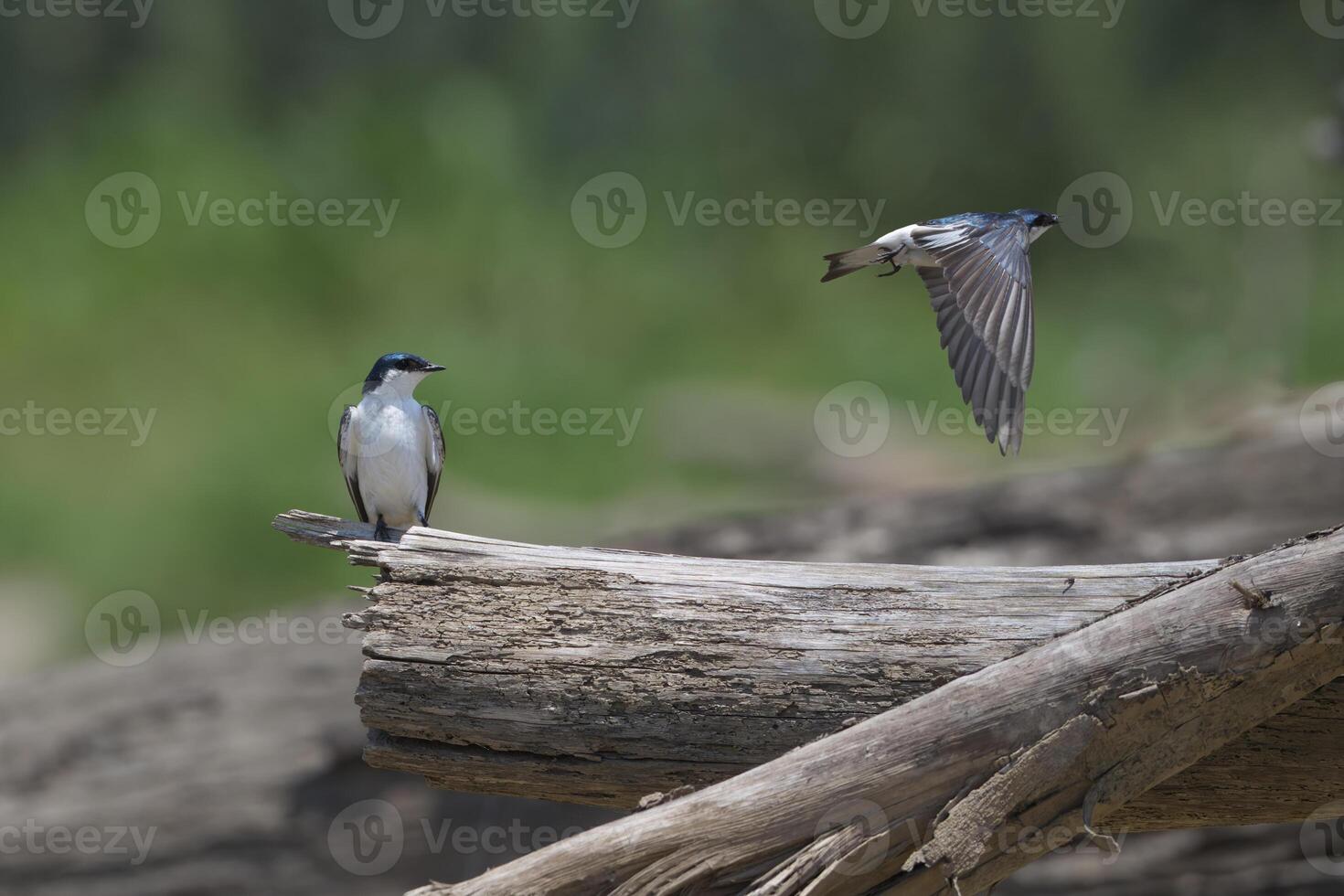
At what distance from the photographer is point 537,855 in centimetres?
191

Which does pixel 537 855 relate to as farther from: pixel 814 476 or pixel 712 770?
pixel 814 476

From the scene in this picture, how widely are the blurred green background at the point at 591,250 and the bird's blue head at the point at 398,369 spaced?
2.47 meters

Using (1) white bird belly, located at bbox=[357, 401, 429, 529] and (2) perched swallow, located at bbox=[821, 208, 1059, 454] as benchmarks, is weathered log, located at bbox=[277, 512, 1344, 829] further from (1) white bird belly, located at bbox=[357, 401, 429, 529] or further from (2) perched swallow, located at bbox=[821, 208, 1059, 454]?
(1) white bird belly, located at bbox=[357, 401, 429, 529]

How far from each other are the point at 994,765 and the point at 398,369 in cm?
200

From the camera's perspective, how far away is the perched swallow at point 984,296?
97.1 inches

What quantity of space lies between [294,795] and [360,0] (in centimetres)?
431

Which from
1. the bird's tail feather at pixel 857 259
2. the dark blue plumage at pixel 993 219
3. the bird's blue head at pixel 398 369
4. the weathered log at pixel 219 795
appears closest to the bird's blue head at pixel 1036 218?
the dark blue plumage at pixel 993 219

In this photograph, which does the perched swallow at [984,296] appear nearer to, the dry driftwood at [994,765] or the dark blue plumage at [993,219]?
the dark blue plumage at [993,219]

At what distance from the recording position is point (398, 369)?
3369 millimetres

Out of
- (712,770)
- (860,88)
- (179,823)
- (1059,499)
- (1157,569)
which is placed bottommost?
(179,823)

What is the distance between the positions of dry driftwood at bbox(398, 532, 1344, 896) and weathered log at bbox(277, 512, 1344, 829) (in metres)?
0.12

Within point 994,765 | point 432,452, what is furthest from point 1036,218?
point 432,452

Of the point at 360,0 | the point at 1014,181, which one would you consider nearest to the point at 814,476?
the point at 1014,181

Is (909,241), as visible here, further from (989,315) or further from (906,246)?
(989,315)
